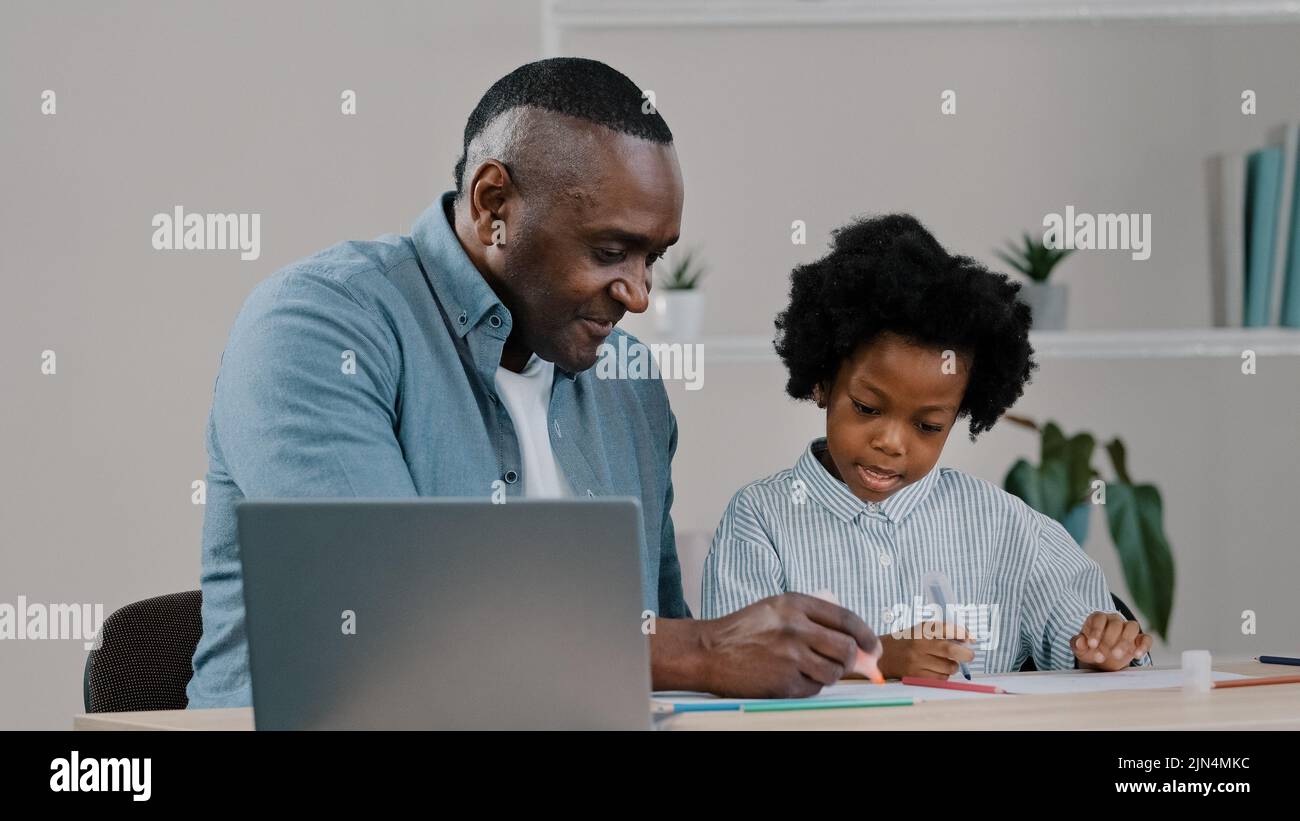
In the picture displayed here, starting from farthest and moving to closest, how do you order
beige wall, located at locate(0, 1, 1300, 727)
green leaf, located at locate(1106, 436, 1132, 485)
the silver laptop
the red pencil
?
beige wall, located at locate(0, 1, 1300, 727), green leaf, located at locate(1106, 436, 1132, 485), the red pencil, the silver laptop

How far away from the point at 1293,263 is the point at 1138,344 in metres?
0.32

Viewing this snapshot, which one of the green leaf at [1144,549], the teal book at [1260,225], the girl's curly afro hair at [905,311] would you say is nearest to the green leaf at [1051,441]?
the green leaf at [1144,549]

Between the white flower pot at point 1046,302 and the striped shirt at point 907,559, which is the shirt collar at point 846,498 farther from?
the white flower pot at point 1046,302

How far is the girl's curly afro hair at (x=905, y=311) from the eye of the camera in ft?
5.87

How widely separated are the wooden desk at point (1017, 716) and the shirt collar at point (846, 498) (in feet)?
2.01

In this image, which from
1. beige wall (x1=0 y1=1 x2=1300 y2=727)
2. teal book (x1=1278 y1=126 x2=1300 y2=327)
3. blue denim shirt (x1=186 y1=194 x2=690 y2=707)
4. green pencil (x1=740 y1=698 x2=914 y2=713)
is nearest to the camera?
green pencil (x1=740 y1=698 x2=914 y2=713)

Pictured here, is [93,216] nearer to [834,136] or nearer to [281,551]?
[834,136]

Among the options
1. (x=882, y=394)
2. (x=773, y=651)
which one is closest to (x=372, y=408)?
(x=773, y=651)

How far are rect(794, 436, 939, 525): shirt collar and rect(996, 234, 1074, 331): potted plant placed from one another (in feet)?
2.57

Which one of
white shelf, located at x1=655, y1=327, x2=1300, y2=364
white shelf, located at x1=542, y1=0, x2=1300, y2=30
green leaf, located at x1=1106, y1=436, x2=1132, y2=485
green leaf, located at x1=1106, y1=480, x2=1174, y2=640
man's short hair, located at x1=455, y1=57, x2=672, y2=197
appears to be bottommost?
green leaf, located at x1=1106, y1=480, x2=1174, y2=640

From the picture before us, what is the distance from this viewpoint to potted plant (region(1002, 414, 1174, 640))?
245cm

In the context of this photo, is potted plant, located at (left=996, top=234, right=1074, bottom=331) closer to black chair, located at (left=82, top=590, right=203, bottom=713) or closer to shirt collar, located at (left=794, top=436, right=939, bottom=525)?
shirt collar, located at (left=794, top=436, right=939, bottom=525)

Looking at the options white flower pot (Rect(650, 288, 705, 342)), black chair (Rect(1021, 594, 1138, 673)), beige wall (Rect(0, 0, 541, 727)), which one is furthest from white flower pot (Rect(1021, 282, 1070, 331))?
beige wall (Rect(0, 0, 541, 727))
